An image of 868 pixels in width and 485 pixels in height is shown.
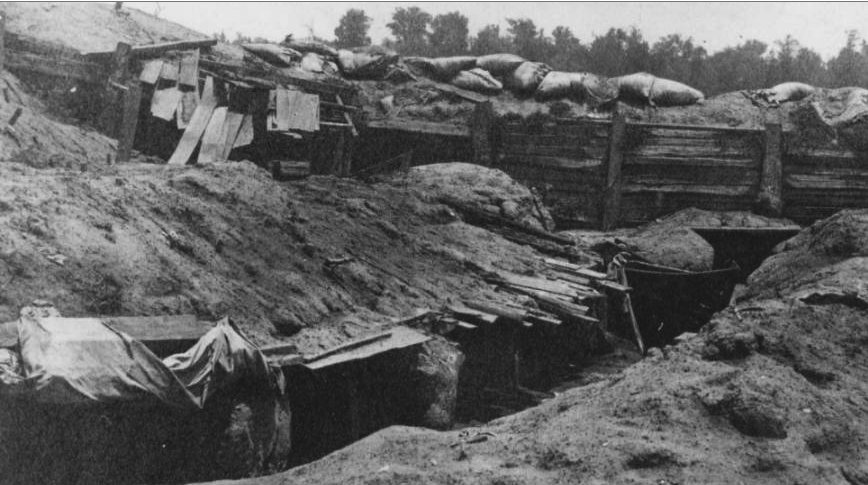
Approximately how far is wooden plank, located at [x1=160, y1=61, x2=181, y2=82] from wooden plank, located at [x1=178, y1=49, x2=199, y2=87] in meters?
0.05

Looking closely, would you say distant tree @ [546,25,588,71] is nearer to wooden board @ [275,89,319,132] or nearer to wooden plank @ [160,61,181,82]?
wooden board @ [275,89,319,132]

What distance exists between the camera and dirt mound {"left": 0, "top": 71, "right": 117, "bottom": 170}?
8.85 metres

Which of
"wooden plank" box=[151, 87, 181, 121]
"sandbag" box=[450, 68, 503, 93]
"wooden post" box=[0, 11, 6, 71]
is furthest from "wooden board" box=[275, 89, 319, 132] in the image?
"sandbag" box=[450, 68, 503, 93]

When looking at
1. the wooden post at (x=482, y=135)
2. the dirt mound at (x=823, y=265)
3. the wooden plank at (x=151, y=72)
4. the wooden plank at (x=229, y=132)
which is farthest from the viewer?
the wooden post at (x=482, y=135)

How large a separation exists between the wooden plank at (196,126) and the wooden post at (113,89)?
1.13 meters

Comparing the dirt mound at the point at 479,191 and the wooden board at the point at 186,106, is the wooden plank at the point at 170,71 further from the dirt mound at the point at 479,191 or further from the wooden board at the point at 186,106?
the dirt mound at the point at 479,191

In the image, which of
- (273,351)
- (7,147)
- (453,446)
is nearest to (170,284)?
(273,351)

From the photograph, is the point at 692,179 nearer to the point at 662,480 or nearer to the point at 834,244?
the point at 834,244

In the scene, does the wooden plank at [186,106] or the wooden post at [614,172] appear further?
the wooden post at [614,172]

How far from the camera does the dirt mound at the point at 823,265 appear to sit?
7672mm

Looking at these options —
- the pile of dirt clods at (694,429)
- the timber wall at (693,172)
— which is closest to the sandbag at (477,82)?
the timber wall at (693,172)

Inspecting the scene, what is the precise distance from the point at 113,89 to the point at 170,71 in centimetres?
92

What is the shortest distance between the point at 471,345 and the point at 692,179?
879 cm

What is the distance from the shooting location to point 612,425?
5.11 m
